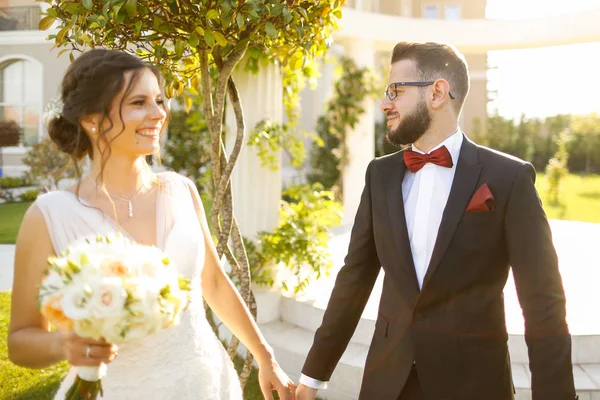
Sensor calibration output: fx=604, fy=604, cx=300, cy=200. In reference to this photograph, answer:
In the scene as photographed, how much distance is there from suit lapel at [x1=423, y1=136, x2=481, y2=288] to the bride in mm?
787

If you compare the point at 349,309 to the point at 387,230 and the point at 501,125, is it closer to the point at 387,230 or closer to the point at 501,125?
the point at 387,230

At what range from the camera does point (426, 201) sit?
207 cm

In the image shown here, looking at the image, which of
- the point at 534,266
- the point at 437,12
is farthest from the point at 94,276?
the point at 437,12

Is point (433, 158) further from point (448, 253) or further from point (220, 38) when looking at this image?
point (220, 38)

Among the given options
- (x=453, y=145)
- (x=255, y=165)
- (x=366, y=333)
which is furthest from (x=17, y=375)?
(x=453, y=145)

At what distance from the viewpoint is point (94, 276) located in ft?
4.63

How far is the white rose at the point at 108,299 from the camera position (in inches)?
54.3

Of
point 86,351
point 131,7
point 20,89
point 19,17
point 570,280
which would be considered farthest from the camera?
point 20,89

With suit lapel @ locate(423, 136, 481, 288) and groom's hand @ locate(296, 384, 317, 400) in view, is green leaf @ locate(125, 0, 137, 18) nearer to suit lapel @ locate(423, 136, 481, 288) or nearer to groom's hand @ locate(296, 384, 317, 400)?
suit lapel @ locate(423, 136, 481, 288)

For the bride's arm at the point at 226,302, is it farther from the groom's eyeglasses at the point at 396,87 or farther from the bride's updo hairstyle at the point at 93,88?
the groom's eyeglasses at the point at 396,87

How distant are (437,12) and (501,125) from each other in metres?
5.69

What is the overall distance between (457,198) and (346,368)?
2.31 metres

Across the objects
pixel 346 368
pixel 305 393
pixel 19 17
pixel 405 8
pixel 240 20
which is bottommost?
pixel 346 368

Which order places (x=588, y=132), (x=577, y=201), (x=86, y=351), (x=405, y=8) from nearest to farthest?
(x=86, y=351) < (x=577, y=201) < (x=405, y=8) < (x=588, y=132)
